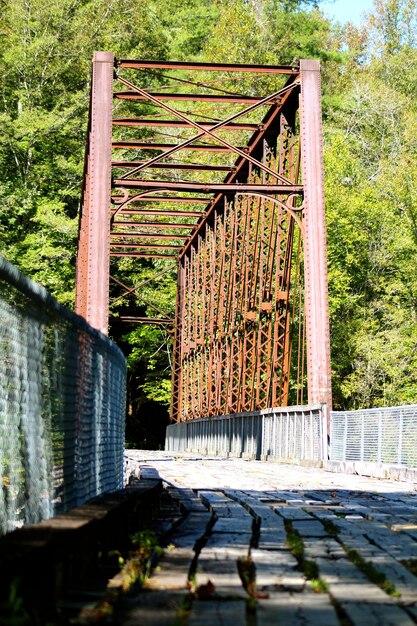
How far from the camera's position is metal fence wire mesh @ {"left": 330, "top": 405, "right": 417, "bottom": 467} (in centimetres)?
1409

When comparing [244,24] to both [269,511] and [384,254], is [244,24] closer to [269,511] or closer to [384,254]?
[384,254]

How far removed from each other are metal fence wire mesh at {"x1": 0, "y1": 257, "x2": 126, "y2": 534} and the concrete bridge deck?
67cm

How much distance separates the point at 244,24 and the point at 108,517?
5207 centimetres

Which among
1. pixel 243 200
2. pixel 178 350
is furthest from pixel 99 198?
pixel 178 350

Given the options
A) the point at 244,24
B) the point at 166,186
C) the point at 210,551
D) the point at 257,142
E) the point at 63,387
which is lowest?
the point at 210,551

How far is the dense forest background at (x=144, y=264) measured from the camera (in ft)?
134

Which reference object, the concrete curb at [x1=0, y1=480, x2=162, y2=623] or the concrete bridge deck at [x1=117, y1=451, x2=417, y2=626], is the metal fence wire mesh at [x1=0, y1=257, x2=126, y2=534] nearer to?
the concrete curb at [x1=0, y1=480, x2=162, y2=623]

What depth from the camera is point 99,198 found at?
17688 mm

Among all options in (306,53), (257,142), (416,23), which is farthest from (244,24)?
(257,142)

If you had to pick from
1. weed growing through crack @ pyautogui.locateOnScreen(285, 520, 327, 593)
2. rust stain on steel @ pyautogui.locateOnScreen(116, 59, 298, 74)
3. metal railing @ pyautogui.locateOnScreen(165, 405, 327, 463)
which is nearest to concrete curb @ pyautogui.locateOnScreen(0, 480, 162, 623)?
weed growing through crack @ pyautogui.locateOnScreen(285, 520, 327, 593)

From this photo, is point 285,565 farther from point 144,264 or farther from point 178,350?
point 144,264

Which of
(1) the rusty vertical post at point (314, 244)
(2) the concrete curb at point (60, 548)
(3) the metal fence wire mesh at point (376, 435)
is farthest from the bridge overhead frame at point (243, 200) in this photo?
(2) the concrete curb at point (60, 548)

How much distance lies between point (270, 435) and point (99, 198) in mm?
5715

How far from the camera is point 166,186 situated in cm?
2041
